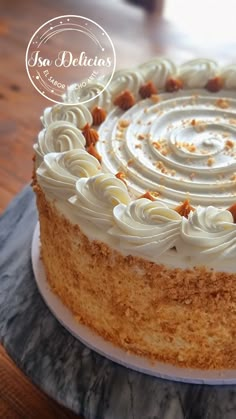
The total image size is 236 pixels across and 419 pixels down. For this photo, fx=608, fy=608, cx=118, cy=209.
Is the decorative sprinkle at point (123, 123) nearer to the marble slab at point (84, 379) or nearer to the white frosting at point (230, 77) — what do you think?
the white frosting at point (230, 77)

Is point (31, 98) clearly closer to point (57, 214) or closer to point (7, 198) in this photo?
Answer: point (7, 198)

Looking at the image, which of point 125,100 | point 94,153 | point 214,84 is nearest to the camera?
point 94,153

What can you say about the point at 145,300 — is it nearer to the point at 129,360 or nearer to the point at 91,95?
the point at 129,360

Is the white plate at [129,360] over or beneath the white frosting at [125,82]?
beneath

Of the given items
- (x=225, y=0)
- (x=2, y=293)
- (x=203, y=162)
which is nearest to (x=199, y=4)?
(x=225, y=0)

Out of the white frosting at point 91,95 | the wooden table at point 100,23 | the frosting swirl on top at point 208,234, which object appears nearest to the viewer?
the frosting swirl on top at point 208,234

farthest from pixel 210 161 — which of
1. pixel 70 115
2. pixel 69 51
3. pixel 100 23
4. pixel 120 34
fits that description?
pixel 100 23

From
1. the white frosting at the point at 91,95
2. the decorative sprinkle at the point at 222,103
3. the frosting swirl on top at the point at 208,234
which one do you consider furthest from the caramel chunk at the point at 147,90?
the frosting swirl on top at the point at 208,234
